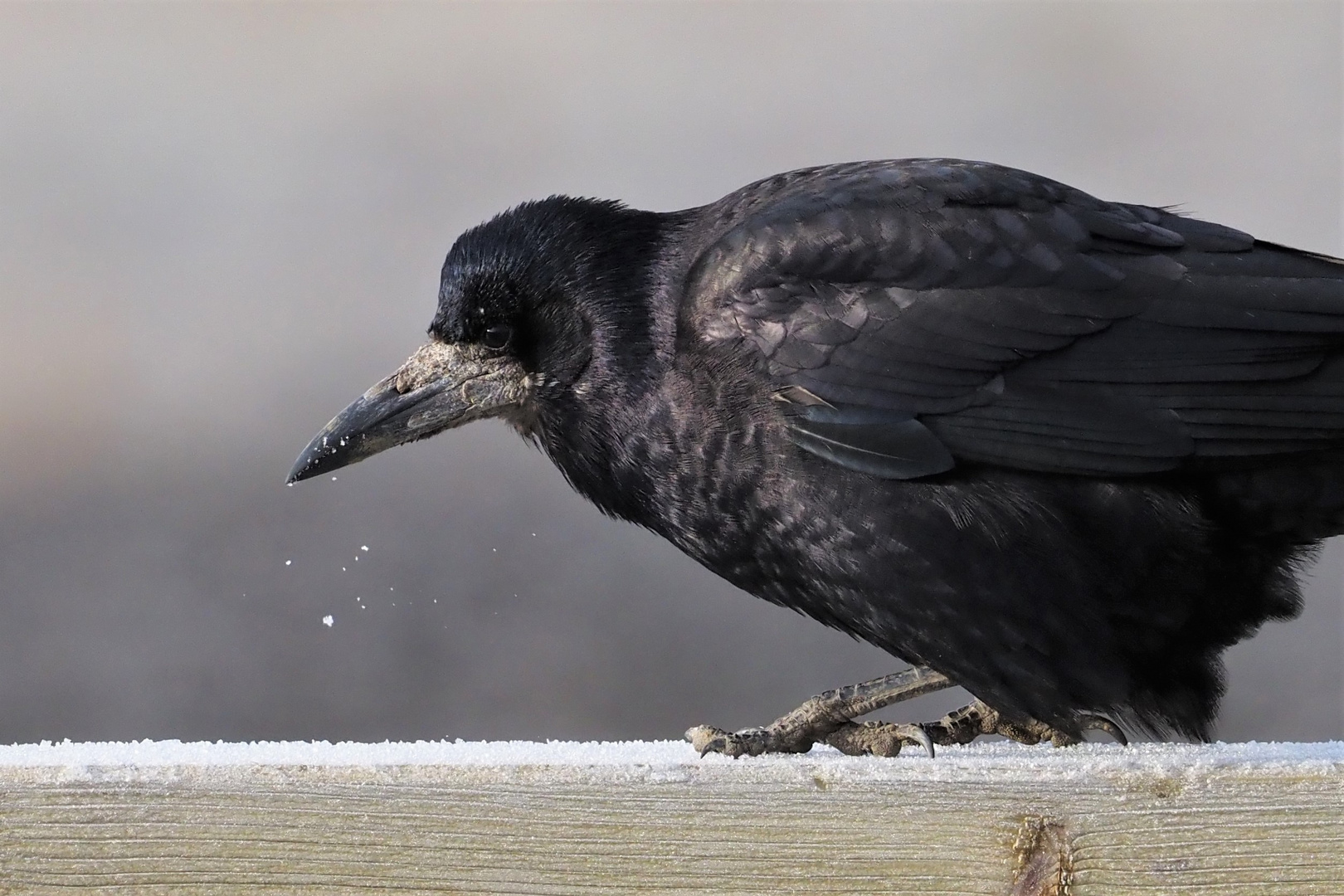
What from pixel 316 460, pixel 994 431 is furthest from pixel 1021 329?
pixel 316 460

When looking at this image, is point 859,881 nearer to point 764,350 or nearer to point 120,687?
point 764,350

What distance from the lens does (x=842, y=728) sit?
2828mm

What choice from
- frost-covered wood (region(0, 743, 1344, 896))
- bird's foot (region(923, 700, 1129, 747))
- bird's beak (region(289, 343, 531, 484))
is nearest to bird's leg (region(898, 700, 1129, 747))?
bird's foot (region(923, 700, 1129, 747))

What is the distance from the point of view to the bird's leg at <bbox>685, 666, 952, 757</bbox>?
2.49 metres

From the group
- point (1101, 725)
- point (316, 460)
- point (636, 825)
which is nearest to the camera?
point (636, 825)

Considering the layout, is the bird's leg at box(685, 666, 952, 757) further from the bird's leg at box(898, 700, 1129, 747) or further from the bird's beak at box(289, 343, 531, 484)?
the bird's beak at box(289, 343, 531, 484)

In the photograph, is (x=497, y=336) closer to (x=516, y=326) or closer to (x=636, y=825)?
(x=516, y=326)

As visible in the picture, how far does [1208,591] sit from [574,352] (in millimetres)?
1217

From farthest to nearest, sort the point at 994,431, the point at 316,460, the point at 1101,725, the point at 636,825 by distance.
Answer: the point at 316,460 → the point at 1101,725 → the point at 994,431 → the point at 636,825

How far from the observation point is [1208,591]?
109 inches

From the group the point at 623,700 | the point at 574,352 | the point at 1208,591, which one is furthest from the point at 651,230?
the point at 623,700

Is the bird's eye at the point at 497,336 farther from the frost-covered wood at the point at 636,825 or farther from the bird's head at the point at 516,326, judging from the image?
the frost-covered wood at the point at 636,825

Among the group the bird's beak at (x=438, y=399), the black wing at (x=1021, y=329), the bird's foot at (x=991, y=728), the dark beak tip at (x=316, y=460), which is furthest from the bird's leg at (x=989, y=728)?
the dark beak tip at (x=316, y=460)

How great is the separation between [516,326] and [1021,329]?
0.95 meters
